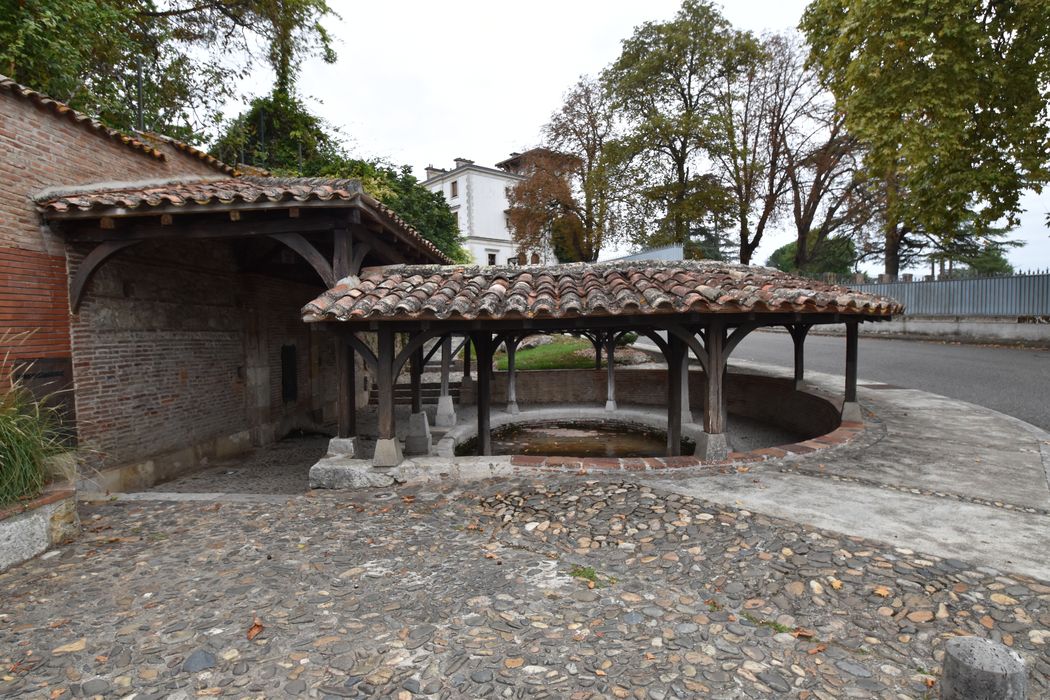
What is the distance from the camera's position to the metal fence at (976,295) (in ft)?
49.5

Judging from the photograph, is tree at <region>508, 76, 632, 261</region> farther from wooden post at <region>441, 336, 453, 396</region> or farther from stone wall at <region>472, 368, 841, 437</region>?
wooden post at <region>441, 336, 453, 396</region>

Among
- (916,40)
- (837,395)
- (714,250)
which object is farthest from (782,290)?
(714,250)

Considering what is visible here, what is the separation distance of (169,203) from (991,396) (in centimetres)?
1374

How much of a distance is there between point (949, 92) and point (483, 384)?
35.1 ft

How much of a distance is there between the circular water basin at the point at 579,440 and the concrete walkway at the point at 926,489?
5.00 metres

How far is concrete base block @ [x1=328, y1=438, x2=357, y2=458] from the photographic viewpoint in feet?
19.7

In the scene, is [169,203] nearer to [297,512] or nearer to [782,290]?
[297,512]

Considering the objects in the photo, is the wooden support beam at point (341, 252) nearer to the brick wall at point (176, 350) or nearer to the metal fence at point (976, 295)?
the brick wall at point (176, 350)

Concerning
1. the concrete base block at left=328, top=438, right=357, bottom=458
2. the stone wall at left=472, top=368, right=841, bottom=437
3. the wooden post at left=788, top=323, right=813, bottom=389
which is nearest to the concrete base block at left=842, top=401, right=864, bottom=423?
the wooden post at left=788, top=323, right=813, bottom=389

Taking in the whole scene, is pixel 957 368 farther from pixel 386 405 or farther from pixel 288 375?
pixel 288 375

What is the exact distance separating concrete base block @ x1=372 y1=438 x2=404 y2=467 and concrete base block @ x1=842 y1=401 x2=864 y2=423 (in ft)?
21.4

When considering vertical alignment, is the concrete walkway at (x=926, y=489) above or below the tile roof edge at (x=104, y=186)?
below

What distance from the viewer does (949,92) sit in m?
9.43

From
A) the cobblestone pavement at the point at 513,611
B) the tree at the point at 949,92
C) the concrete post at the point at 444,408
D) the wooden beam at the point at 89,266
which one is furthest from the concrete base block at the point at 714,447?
the tree at the point at 949,92
